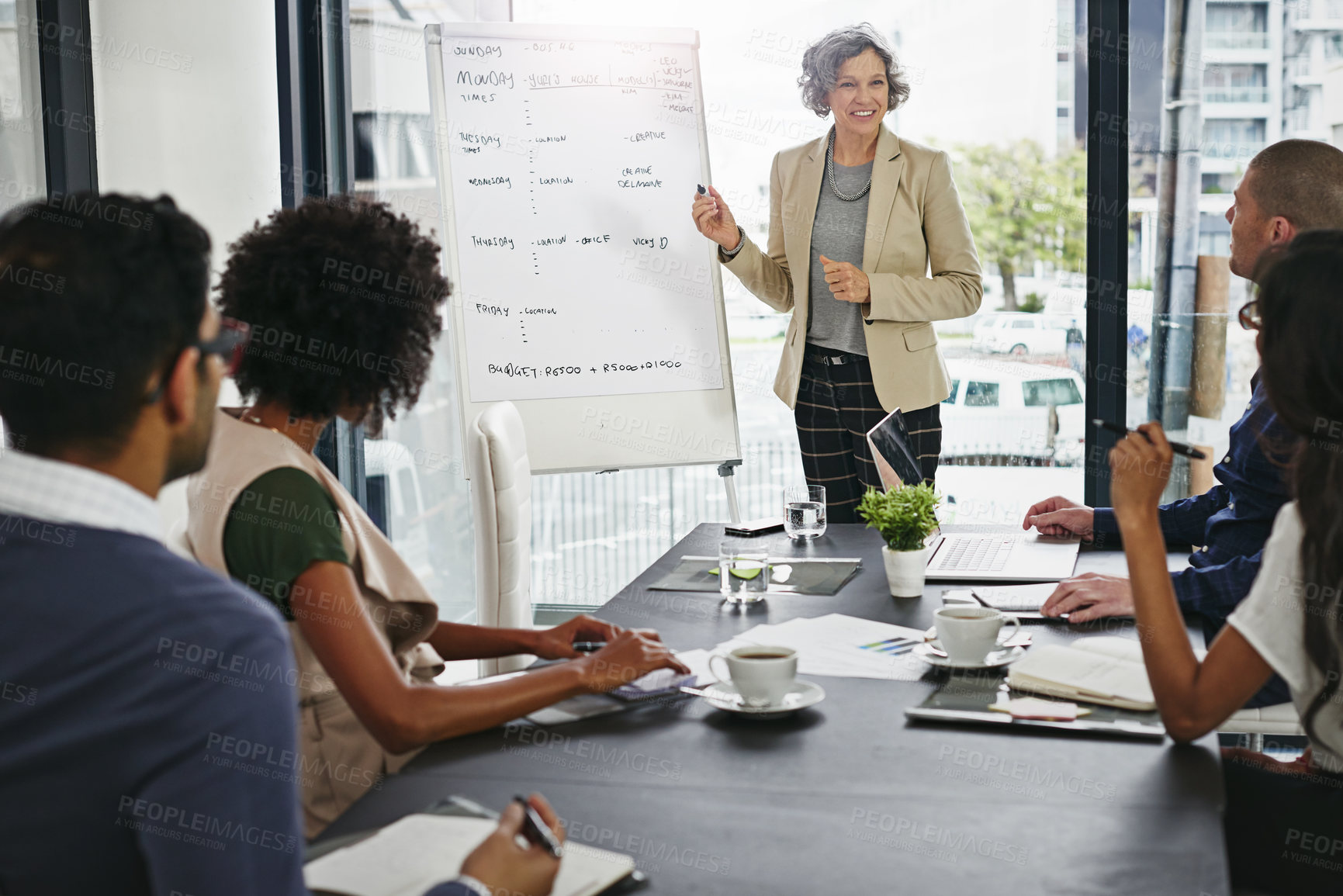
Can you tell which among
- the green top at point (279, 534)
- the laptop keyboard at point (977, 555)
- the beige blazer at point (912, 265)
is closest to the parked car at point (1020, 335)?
the beige blazer at point (912, 265)

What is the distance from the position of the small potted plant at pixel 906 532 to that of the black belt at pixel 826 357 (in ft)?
4.71

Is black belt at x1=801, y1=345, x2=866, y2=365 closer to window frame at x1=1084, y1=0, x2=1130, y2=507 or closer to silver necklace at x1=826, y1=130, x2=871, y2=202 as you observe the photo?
silver necklace at x1=826, y1=130, x2=871, y2=202

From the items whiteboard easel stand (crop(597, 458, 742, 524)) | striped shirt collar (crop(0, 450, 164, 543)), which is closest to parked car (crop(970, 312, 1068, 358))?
whiteboard easel stand (crop(597, 458, 742, 524))

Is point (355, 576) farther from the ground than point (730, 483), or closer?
farther from the ground

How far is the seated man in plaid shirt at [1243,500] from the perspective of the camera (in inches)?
66.4

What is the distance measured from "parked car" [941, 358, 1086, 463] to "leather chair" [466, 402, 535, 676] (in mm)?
1745

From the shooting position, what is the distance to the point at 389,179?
13.0 ft

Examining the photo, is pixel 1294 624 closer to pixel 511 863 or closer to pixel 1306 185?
pixel 511 863

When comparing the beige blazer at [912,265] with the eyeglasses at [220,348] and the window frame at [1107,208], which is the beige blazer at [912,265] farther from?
the eyeglasses at [220,348]

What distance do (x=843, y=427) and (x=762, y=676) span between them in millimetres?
2033

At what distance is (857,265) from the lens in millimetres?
3260

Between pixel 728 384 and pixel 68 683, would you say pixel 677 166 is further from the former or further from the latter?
pixel 68 683

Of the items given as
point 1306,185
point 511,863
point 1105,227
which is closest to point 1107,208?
point 1105,227

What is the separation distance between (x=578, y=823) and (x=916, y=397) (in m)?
2.28
